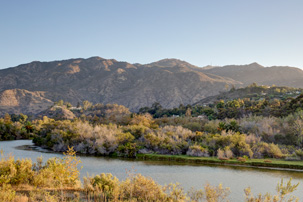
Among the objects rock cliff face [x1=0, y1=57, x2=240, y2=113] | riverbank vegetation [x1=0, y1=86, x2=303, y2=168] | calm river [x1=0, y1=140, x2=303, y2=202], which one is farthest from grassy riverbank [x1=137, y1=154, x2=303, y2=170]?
rock cliff face [x1=0, y1=57, x2=240, y2=113]

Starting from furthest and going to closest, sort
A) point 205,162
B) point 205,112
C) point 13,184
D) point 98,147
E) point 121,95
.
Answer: point 121,95 → point 205,112 → point 98,147 → point 205,162 → point 13,184

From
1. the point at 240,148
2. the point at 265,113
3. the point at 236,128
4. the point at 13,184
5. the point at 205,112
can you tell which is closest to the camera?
the point at 13,184

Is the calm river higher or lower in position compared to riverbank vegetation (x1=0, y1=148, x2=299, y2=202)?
lower

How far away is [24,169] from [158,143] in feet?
77.5

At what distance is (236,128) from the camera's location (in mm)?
39594

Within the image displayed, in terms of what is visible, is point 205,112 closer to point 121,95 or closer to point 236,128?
point 236,128

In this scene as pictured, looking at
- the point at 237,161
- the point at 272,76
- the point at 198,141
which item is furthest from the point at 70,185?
the point at 272,76

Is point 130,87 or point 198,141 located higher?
point 130,87

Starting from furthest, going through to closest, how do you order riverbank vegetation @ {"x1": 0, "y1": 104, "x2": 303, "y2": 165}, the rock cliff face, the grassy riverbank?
the rock cliff face → riverbank vegetation @ {"x1": 0, "y1": 104, "x2": 303, "y2": 165} → the grassy riverbank

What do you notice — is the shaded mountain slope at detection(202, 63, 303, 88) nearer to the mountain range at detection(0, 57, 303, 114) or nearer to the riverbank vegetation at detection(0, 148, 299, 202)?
the mountain range at detection(0, 57, 303, 114)

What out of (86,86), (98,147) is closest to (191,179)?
(98,147)

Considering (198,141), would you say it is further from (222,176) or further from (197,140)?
(222,176)

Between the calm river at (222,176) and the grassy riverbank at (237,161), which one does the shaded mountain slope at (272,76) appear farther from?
the calm river at (222,176)

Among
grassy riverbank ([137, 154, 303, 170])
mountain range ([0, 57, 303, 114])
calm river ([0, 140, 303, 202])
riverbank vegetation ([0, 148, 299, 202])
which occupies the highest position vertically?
mountain range ([0, 57, 303, 114])
